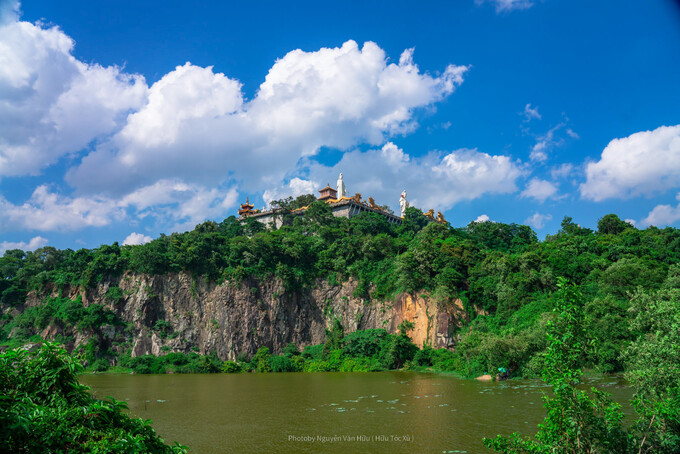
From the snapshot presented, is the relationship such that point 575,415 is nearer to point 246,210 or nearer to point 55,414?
point 55,414

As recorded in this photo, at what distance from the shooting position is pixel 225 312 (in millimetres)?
45875

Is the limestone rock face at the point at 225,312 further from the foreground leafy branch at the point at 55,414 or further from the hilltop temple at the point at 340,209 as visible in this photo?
the foreground leafy branch at the point at 55,414

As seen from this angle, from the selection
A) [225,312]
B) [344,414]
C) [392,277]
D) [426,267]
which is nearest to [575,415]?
[344,414]

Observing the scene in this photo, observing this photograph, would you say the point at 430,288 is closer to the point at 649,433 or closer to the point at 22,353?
the point at 649,433

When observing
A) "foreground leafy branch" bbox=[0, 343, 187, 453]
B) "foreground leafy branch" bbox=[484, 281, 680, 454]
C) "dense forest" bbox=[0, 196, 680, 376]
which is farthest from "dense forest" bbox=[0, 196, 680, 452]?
"foreground leafy branch" bbox=[0, 343, 187, 453]

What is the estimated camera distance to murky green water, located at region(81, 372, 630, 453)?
1251 cm

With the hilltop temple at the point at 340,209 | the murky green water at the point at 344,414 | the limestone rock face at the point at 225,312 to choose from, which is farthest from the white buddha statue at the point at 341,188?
the murky green water at the point at 344,414

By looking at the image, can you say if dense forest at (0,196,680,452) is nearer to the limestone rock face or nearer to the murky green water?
the limestone rock face

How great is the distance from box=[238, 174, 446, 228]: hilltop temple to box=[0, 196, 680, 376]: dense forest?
471cm

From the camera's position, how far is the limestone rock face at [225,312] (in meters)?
44.5

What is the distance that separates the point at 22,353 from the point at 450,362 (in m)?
33.7

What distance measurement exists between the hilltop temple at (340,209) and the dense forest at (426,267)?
15.5 ft

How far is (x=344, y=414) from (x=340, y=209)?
48.4 meters

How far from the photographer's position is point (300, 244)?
4969cm
